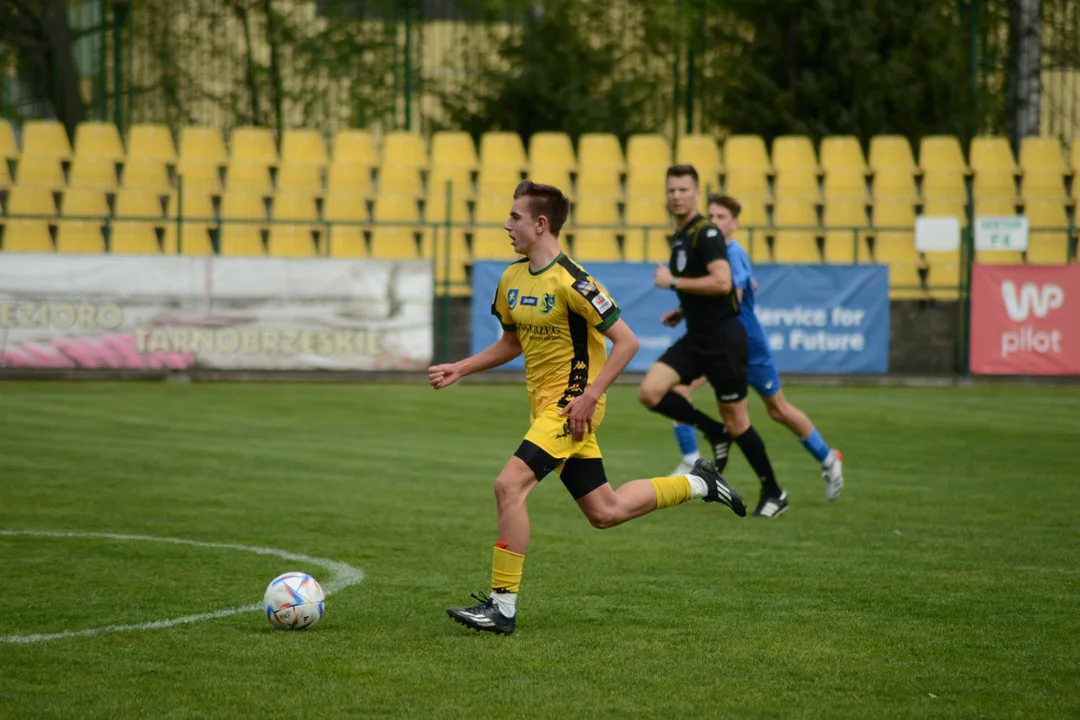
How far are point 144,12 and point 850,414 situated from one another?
1716 cm

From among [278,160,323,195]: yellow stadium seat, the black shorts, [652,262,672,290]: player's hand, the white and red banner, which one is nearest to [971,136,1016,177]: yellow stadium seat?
the white and red banner

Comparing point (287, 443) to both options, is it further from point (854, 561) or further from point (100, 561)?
point (854, 561)

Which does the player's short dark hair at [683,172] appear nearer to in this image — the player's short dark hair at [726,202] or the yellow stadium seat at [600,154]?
the player's short dark hair at [726,202]

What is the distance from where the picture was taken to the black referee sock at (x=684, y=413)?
33.0ft

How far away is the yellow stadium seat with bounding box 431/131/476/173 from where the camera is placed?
2381cm

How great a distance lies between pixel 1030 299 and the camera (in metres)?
21.2

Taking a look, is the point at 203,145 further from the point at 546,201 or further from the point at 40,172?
the point at 546,201

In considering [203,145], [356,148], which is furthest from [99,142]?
[356,148]

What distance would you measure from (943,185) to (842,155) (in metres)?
1.78

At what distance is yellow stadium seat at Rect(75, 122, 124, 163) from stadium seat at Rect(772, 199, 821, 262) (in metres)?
11.0

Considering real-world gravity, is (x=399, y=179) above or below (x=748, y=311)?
above

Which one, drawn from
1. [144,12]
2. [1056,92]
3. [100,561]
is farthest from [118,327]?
[1056,92]

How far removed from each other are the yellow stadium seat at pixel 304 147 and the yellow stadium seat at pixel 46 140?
3580 mm

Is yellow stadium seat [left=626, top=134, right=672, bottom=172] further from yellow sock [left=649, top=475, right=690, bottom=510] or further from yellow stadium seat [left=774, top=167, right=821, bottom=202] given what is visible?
yellow sock [left=649, top=475, right=690, bottom=510]
